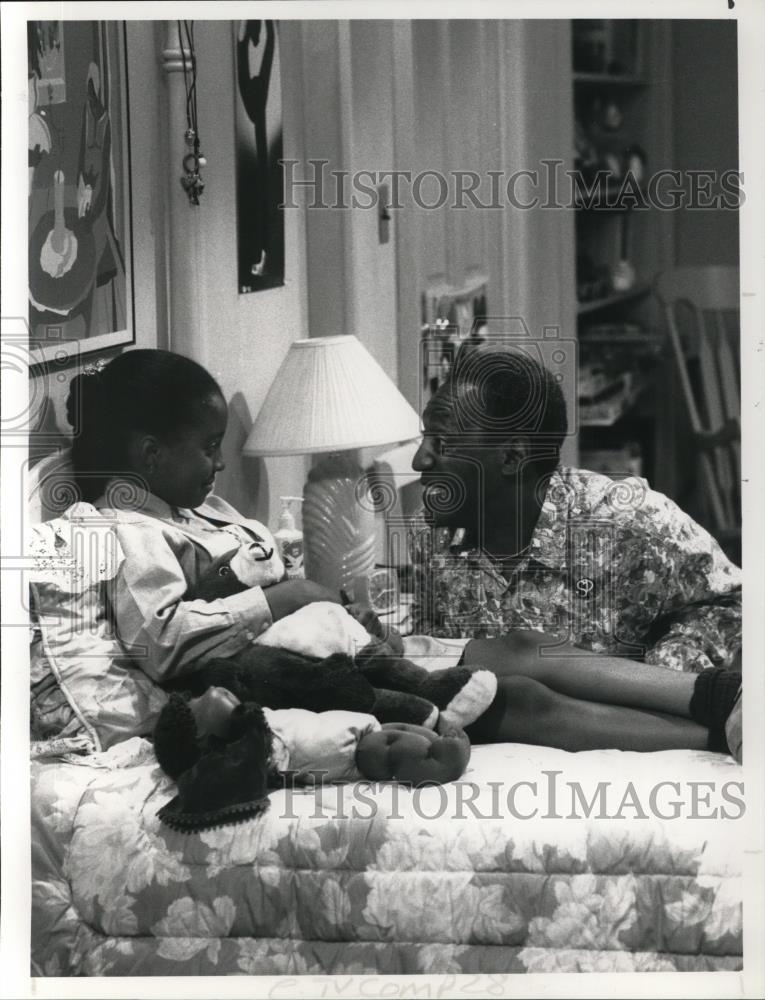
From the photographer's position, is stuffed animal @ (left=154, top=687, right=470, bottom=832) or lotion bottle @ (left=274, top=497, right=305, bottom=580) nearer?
stuffed animal @ (left=154, top=687, right=470, bottom=832)

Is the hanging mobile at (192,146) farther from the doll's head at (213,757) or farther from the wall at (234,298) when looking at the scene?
the doll's head at (213,757)

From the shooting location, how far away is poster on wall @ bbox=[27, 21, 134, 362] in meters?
1.82

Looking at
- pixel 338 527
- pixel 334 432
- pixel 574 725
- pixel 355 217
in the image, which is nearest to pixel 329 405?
pixel 334 432

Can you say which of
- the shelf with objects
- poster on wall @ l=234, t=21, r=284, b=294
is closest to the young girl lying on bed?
poster on wall @ l=234, t=21, r=284, b=294

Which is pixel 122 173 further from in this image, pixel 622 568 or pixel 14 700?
pixel 622 568

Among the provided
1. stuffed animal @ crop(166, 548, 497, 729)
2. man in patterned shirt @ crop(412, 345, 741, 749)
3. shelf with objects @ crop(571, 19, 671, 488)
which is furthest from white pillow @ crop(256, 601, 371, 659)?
shelf with objects @ crop(571, 19, 671, 488)

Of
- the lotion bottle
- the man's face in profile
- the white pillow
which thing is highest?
the man's face in profile

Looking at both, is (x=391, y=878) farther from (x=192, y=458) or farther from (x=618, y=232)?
(x=618, y=232)

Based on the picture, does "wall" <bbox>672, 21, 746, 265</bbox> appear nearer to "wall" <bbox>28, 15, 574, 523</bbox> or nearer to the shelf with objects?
the shelf with objects

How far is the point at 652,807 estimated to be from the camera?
1853 mm

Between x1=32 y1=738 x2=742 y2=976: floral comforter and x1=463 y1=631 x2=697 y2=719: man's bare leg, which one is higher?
x1=463 y1=631 x2=697 y2=719: man's bare leg

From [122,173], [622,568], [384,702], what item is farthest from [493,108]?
[384,702]

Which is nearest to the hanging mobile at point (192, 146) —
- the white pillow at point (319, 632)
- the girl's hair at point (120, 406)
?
the girl's hair at point (120, 406)

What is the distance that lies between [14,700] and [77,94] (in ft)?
3.17
